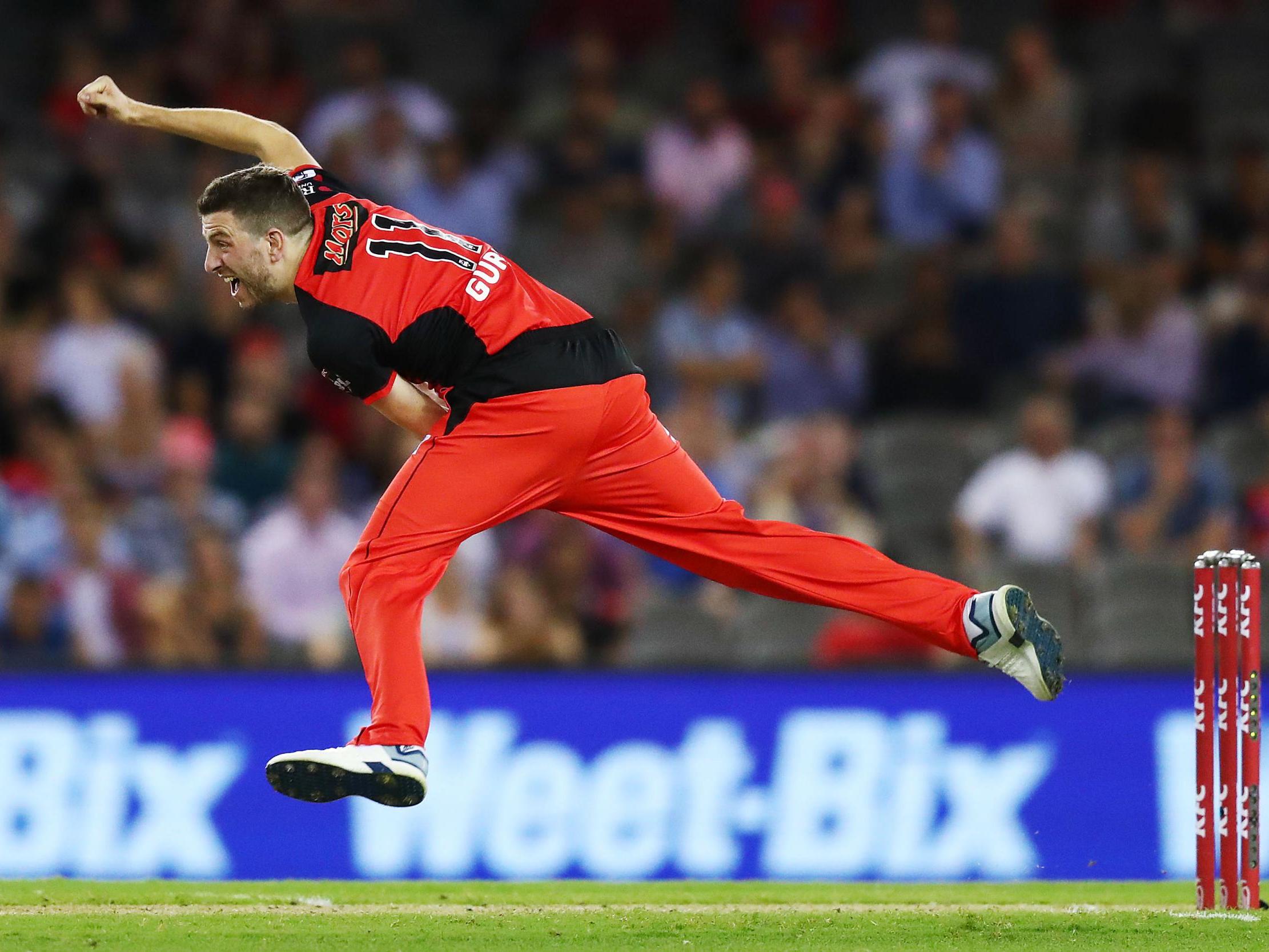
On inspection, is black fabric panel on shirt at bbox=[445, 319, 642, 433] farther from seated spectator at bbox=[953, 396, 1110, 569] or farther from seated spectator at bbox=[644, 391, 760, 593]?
seated spectator at bbox=[953, 396, 1110, 569]

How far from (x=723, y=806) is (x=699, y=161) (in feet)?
18.6

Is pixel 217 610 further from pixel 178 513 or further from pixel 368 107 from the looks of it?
pixel 368 107

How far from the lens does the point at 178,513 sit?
11531 millimetres

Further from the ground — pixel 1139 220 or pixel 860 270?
pixel 1139 220

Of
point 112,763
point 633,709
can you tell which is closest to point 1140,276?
point 633,709

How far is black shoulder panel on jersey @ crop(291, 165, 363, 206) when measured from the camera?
20.8 feet

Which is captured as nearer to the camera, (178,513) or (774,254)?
(178,513)

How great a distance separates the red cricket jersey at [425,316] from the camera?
6.04 meters

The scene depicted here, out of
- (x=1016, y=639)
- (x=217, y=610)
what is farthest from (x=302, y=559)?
(x=1016, y=639)

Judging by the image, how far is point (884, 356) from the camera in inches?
508

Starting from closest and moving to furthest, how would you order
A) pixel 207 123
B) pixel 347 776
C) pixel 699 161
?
1. pixel 347 776
2. pixel 207 123
3. pixel 699 161

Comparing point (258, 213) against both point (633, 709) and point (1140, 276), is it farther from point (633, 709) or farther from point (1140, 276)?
point (1140, 276)

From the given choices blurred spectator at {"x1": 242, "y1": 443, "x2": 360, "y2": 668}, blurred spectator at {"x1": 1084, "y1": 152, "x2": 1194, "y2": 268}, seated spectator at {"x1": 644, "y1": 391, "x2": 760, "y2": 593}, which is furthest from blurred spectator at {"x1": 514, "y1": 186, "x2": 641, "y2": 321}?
blurred spectator at {"x1": 1084, "y1": 152, "x2": 1194, "y2": 268}

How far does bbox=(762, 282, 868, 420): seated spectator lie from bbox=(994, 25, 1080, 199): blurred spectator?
208cm
